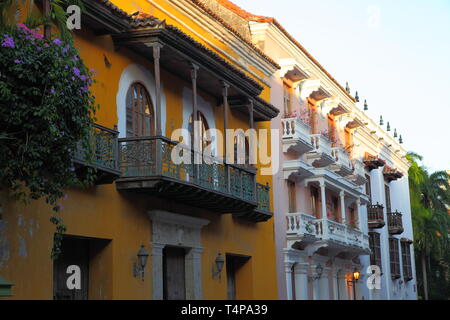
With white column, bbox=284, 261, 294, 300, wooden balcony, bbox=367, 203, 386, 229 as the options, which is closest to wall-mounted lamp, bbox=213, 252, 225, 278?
white column, bbox=284, 261, 294, 300

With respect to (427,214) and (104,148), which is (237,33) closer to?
(104,148)

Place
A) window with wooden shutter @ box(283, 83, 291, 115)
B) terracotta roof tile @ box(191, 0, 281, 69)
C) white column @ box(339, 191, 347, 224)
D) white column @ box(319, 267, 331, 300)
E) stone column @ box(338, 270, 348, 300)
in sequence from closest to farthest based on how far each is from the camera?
terracotta roof tile @ box(191, 0, 281, 69), window with wooden shutter @ box(283, 83, 291, 115), white column @ box(319, 267, 331, 300), white column @ box(339, 191, 347, 224), stone column @ box(338, 270, 348, 300)

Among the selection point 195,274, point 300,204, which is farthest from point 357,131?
point 195,274

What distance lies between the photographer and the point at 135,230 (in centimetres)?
1475

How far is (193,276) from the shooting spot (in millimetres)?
16922

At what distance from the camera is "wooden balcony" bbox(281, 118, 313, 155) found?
24.0 m

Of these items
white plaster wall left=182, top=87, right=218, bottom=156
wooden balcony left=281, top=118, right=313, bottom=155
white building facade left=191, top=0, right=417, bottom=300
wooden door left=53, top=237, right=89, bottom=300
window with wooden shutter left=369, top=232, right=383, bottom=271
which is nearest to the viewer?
wooden door left=53, top=237, right=89, bottom=300

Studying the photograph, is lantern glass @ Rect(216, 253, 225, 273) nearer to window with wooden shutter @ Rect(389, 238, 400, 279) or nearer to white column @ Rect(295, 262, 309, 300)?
white column @ Rect(295, 262, 309, 300)

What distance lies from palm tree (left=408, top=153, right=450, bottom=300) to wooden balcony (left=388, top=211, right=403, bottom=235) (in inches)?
333

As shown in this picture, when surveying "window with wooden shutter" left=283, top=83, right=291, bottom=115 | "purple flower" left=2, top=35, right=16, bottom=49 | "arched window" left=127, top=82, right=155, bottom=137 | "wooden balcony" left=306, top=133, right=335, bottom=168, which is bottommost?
"purple flower" left=2, top=35, right=16, bottom=49

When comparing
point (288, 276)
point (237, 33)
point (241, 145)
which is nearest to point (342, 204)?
point (288, 276)

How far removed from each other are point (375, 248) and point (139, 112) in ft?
70.9

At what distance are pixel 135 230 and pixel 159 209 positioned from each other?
0.98 m
